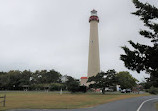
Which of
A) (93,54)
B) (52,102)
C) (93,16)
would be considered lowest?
(52,102)

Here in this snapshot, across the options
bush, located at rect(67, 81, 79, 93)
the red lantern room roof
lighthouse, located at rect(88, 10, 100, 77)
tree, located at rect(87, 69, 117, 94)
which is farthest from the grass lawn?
the red lantern room roof

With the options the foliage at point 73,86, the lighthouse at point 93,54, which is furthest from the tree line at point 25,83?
the foliage at point 73,86

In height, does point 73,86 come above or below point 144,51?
below

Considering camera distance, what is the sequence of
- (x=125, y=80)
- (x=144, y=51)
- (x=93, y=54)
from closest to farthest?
(x=144, y=51)
(x=125, y=80)
(x=93, y=54)

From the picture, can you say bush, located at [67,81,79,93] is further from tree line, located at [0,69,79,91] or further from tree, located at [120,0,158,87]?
tree, located at [120,0,158,87]

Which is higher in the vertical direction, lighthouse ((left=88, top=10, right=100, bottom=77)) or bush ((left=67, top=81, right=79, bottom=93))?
lighthouse ((left=88, top=10, right=100, bottom=77))

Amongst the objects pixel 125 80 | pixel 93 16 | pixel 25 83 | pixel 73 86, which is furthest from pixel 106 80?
pixel 25 83

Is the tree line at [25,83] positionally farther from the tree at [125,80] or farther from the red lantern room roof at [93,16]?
the red lantern room roof at [93,16]

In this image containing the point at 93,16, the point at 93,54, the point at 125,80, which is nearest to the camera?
the point at 125,80

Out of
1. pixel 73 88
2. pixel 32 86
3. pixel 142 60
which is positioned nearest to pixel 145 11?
pixel 142 60

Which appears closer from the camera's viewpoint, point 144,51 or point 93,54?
point 144,51

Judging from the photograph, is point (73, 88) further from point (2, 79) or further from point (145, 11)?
point (2, 79)

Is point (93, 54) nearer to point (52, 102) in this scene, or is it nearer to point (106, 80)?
point (106, 80)

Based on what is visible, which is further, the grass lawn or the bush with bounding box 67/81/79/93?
the bush with bounding box 67/81/79/93
